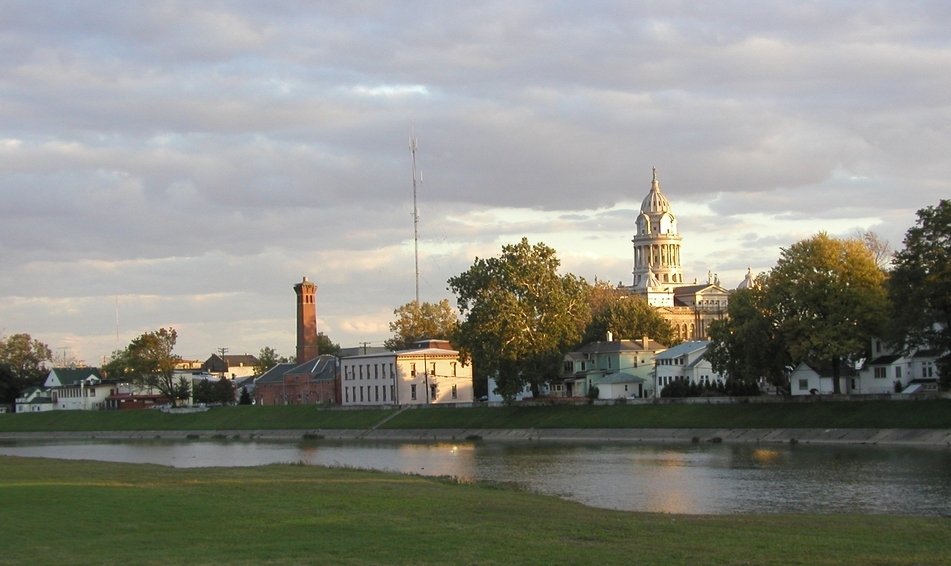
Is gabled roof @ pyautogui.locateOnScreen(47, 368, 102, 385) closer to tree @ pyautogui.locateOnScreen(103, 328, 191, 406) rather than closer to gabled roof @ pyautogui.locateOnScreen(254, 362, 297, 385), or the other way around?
tree @ pyautogui.locateOnScreen(103, 328, 191, 406)

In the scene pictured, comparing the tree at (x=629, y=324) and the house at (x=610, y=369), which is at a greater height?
the tree at (x=629, y=324)

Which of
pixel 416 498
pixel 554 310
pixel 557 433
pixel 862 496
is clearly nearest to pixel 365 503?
pixel 416 498

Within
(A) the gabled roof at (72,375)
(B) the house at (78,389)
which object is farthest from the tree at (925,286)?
(A) the gabled roof at (72,375)

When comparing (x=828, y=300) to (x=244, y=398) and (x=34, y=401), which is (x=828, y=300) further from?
(x=34, y=401)

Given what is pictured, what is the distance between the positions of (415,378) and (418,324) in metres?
33.9

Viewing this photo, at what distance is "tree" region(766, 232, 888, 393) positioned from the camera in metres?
89.4

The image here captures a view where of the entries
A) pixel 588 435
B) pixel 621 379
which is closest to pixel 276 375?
pixel 621 379

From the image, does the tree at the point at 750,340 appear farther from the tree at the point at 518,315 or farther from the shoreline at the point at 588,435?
the tree at the point at 518,315

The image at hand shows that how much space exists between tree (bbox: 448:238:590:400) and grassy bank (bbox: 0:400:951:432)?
416 cm

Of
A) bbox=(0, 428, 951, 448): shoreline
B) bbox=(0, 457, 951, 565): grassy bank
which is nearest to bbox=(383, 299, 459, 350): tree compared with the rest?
bbox=(0, 428, 951, 448): shoreline

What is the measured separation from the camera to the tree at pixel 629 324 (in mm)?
150750

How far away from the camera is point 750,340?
91.9 metres

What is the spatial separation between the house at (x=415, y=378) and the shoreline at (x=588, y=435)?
49.8ft

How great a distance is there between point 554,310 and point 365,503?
8193 cm
